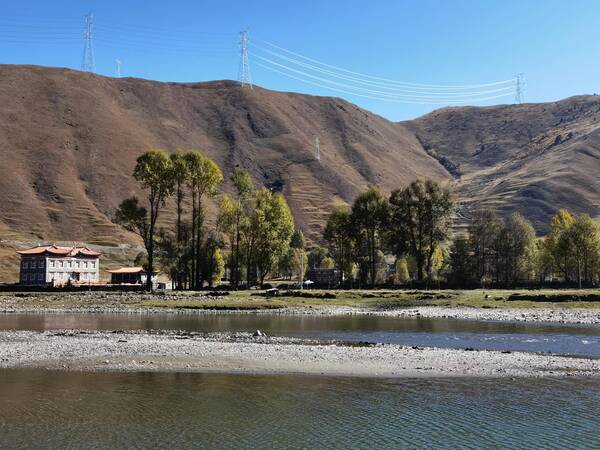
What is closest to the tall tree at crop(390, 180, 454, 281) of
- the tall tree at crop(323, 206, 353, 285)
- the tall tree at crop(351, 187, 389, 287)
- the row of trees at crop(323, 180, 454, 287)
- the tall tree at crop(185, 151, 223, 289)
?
the row of trees at crop(323, 180, 454, 287)

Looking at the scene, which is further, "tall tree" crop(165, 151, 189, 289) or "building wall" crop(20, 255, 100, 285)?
"building wall" crop(20, 255, 100, 285)

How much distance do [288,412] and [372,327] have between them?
111 feet

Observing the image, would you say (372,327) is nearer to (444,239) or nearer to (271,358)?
(271,358)

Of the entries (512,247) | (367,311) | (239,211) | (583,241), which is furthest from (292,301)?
(583,241)

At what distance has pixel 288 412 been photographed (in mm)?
25203

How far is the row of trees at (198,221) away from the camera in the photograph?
96.8 metres

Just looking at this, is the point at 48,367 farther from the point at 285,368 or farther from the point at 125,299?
the point at 125,299

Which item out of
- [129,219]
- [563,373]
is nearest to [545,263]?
[129,219]

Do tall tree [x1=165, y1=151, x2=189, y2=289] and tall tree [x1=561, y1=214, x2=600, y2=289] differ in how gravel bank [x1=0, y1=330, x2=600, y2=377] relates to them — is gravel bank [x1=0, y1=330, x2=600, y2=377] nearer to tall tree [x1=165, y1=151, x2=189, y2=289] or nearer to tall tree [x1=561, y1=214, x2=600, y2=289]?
tall tree [x1=165, y1=151, x2=189, y2=289]

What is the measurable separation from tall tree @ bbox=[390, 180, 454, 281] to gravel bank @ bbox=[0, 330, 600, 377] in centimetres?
6849

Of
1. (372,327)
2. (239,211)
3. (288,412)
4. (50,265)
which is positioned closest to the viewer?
(288,412)

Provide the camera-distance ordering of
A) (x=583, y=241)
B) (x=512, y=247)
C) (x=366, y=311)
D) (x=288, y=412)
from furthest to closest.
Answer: (x=512, y=247) → (x=583, y=241) → (x=366, y=311) → (x=288, y=412)

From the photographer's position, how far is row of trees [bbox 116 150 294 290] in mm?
96750

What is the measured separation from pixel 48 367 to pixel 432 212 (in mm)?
84640
